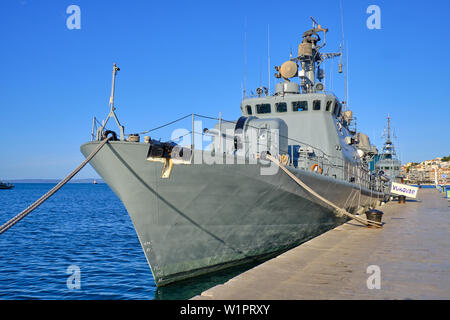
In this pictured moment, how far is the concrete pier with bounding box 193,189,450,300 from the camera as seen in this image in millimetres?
4199

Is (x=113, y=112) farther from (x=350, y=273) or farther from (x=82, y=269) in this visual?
(x=82, y=269)

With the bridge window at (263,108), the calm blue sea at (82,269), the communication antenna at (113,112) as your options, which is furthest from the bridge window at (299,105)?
the communication antenna at (113,112)

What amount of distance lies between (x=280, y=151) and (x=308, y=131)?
282 centimetres

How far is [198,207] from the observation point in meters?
7.56

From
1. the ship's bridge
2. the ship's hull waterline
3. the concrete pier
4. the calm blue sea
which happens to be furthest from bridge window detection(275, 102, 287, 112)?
the calm blue sea

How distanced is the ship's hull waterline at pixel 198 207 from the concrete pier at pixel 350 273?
133cm

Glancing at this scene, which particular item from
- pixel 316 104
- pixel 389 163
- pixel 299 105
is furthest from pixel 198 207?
pixel 389 163

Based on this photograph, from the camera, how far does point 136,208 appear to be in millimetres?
7375

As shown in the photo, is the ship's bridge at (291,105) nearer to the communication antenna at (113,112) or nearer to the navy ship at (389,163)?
the communication antenna at (113,112)

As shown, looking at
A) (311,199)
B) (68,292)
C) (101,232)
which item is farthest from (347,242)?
(101,232)

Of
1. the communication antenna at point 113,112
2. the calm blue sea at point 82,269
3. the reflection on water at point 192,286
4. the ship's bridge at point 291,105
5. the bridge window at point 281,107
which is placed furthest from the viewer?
the bridge window at point 281,107

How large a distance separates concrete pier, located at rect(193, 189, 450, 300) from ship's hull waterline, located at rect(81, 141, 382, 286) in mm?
1329

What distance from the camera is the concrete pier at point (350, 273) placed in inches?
165
